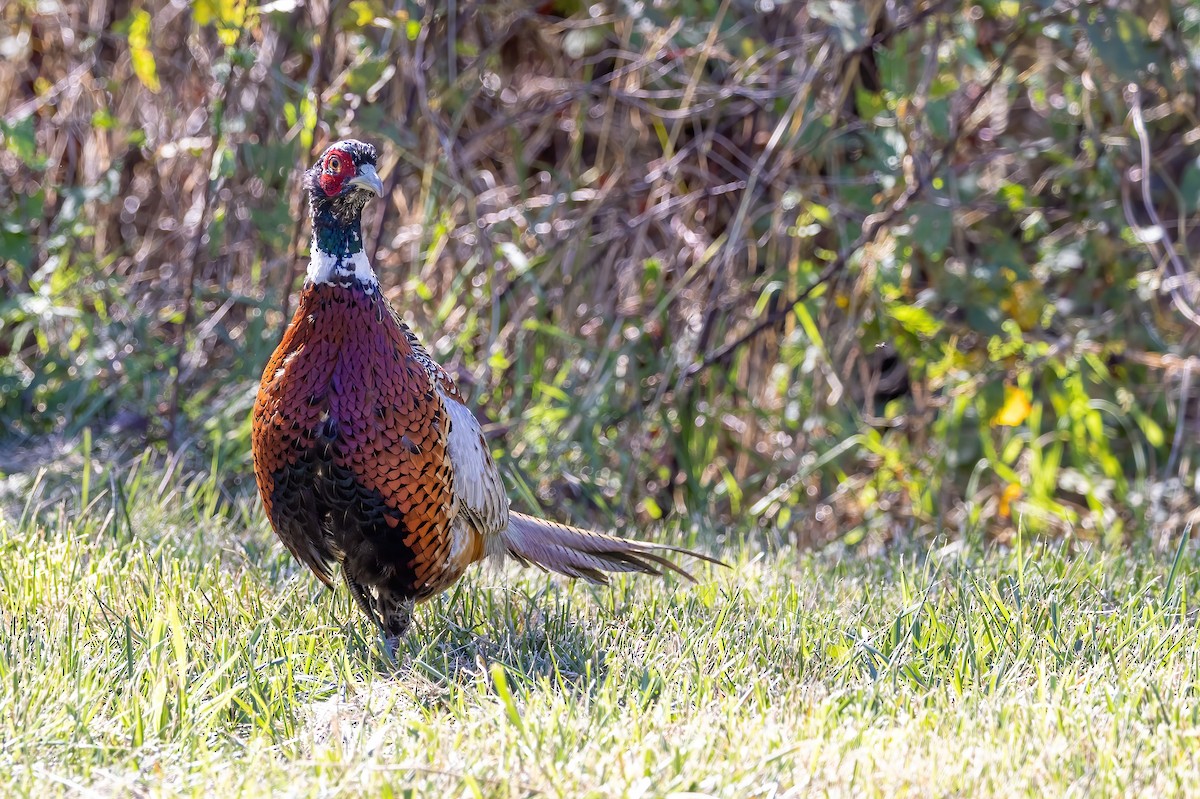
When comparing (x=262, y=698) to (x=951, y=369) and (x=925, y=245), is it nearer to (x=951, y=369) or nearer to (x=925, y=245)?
(x=925, y=245)

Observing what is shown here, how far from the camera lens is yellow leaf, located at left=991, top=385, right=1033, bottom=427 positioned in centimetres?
466

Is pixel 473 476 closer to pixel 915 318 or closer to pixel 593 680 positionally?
pixel 593 680

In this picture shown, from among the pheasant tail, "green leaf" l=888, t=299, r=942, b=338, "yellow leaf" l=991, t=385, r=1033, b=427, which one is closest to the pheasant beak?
the pheasant tail

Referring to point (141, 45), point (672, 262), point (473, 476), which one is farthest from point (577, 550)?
point (141, 45)

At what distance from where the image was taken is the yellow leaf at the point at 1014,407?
4.66 m

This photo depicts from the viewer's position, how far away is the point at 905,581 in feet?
10.00

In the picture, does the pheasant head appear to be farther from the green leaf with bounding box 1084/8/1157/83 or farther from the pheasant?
the green leaf with bounding box 1084/8/1157/83

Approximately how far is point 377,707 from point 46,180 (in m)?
3.69

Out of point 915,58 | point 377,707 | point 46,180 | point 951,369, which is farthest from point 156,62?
point 377,707

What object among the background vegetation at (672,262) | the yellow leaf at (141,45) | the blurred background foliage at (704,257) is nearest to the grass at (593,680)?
the background vegetation at (672,262)

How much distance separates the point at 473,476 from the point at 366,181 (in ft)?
2.27

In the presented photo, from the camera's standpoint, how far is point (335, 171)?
9.02ft

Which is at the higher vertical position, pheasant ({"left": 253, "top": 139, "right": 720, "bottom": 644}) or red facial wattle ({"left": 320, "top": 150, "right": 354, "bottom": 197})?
red facial wattle ({"left": 320, "top": 150, "right": 354, "bottom": 197})

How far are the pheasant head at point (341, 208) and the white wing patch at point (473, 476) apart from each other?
357 millimetres
